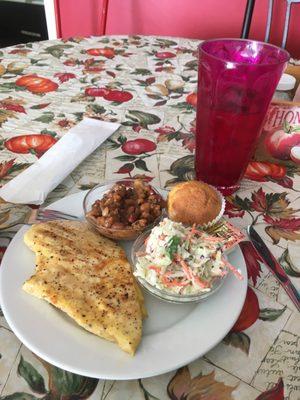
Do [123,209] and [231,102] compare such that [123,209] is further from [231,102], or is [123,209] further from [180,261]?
[231,102]

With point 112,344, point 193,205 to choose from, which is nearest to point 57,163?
point 193,205

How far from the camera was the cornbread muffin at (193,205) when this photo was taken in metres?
0.75

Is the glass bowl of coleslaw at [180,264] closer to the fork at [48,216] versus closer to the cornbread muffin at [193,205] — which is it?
the cornbread muffin at [193,205]

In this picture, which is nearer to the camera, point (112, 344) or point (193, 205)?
point (112, 344)

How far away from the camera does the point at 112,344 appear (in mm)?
539

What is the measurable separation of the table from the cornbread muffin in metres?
0.10

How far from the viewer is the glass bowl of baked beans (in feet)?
2.38

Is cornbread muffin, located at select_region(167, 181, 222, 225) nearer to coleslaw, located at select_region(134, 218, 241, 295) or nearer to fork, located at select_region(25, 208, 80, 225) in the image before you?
coleslaw, located at select_region(134, 218, 241, 295)

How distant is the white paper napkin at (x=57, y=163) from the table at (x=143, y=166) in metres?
0.02

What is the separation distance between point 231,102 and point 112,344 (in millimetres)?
523

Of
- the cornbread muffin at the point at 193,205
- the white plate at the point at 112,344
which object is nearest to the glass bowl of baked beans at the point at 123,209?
the cornbread muffin at the point at 193,205

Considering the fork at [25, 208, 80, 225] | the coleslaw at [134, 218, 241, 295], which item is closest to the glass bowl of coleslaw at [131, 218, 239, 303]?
the coleslaw at [134, 218, 241, 295]

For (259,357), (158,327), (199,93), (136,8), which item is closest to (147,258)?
(158,327)

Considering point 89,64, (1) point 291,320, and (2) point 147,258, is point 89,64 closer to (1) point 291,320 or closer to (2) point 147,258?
(2) point 147,258
